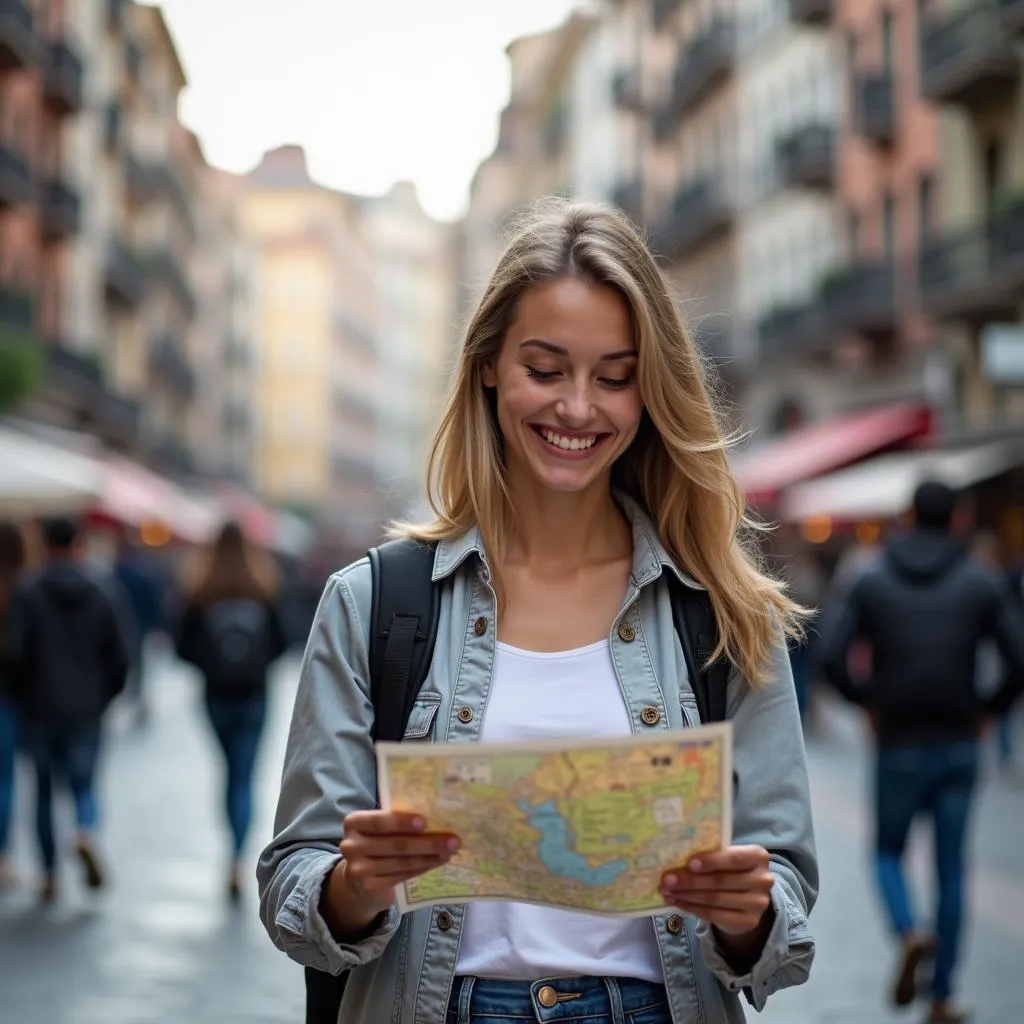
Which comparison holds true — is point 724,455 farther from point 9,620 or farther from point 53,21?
point 53,21

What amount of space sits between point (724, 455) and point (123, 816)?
10.3m

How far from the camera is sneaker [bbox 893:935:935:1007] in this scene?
692cm

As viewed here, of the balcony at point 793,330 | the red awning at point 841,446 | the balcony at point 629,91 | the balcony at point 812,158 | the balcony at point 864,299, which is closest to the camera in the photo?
the red awning at point 841,446

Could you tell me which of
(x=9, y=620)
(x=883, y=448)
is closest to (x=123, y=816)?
(x=9, y=620)

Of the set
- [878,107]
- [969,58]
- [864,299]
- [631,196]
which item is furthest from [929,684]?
[631,196]

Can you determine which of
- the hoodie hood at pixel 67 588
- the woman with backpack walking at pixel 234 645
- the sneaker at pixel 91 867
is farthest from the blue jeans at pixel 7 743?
the woman with backpack walking at pixel 234 645

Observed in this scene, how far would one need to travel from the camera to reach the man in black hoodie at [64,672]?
9641mm

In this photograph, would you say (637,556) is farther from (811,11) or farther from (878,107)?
(811,11)

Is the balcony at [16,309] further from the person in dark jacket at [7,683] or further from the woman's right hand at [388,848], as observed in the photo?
the woman's right hand at [388,848]

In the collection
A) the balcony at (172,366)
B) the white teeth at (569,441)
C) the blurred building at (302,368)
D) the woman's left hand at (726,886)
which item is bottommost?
the woman's left hand at (726,886)

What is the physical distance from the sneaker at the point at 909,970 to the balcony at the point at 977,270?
18.0 meters

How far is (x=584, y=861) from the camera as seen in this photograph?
2531 mm

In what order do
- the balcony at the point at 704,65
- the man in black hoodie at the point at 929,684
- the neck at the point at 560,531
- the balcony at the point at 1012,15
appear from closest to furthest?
the neck at the point at 560,531
the man in black hoodie at the point at 929,684
the balcony at the point at 1012,15
the balcony at the point at 704,65

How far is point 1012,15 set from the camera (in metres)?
24.0
